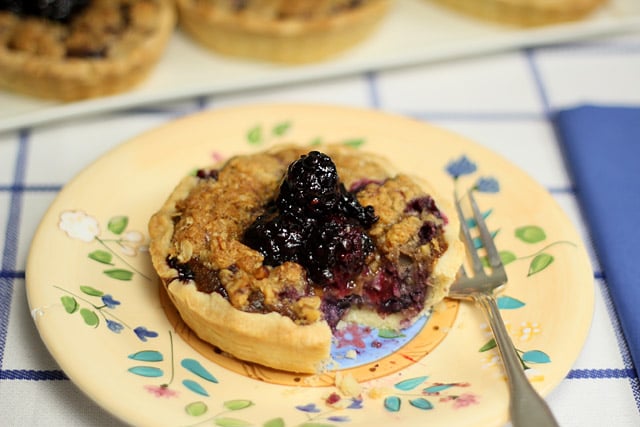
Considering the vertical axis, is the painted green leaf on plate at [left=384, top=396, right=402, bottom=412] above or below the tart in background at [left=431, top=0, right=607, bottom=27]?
below

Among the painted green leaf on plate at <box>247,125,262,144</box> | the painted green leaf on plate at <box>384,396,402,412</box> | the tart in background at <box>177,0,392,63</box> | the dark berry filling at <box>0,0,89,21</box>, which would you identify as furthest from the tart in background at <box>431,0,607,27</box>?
the painted green leaf on plate at <box>384,396,402,412</box>

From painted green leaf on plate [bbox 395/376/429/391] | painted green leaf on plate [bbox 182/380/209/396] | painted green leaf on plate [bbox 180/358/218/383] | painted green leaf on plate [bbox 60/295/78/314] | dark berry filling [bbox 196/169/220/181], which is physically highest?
dark berry filling [bbox 196/169/220/181]

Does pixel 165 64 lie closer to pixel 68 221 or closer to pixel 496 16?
pixel 68 221

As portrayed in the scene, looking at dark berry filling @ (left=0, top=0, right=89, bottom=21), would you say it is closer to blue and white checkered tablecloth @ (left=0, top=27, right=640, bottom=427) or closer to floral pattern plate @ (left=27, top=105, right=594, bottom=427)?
blue and white checkered tablecloth @ (left=0, top=27, right=640, bottom=427)

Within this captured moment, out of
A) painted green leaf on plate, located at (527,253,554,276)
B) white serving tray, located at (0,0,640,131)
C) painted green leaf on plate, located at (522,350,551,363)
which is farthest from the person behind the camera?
white serving tray, located at (0,0,640,131)

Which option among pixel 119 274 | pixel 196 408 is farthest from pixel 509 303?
pixel 119 274

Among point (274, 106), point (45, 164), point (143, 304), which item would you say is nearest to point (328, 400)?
point (143, 304)

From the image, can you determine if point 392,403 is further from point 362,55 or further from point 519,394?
point 362,55

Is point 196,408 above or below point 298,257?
below
